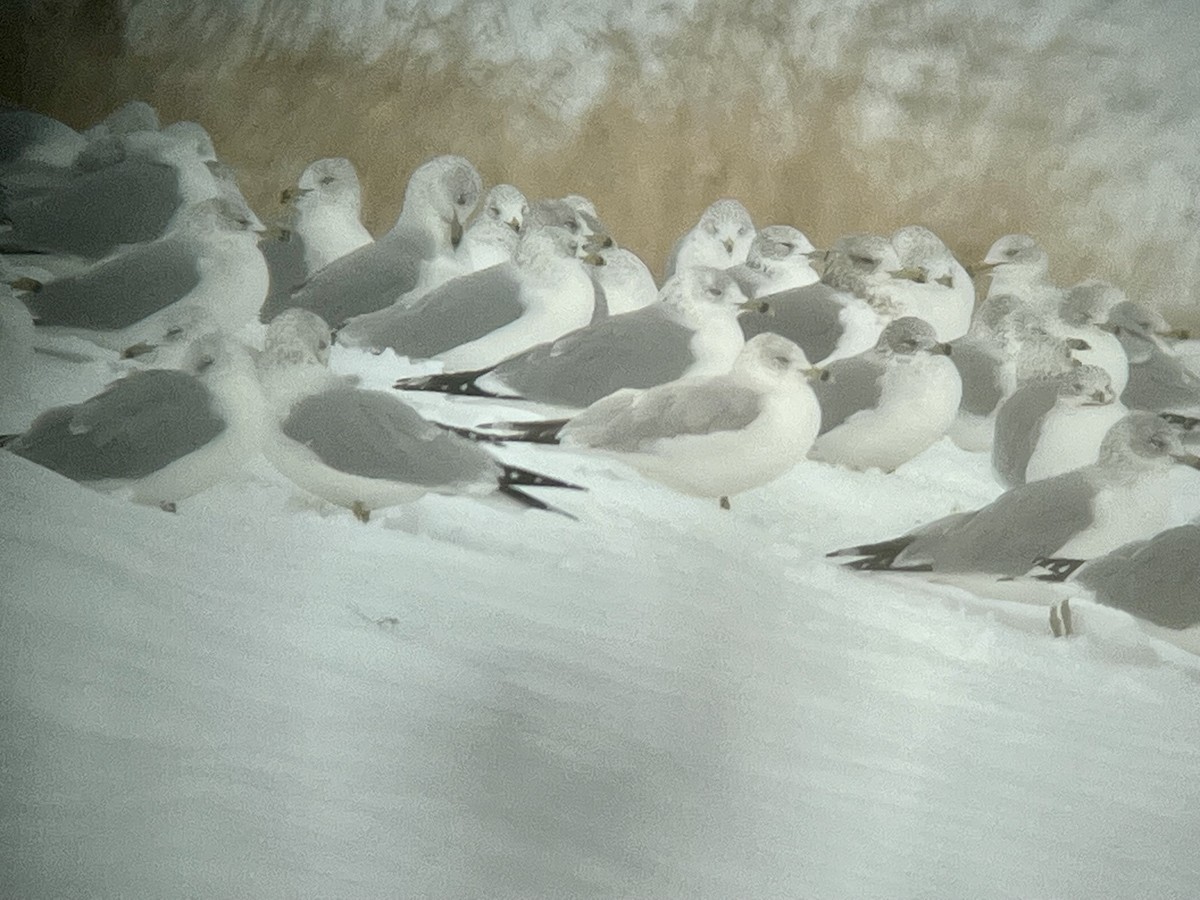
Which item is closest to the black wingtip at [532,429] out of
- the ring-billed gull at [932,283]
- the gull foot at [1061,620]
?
the ring-billed gull at [932,283]

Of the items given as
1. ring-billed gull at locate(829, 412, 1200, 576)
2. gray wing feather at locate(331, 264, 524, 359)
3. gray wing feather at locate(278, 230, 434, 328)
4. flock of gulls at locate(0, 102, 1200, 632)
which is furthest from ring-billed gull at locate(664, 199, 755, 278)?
ring-billed gull at locate(829, 412, 1200, 576)

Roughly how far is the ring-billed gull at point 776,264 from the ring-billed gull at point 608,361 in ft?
0.22

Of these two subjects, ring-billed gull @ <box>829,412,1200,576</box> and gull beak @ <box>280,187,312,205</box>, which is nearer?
ring-billed gull @ <box>829,412,1200,576</box>

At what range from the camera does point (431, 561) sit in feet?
6.29

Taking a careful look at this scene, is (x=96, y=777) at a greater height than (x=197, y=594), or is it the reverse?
(x=197, y=594)

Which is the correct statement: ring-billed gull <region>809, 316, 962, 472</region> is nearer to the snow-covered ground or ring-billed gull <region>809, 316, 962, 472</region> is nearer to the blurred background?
the snow-covered ground

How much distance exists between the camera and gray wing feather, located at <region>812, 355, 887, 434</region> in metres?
1.91

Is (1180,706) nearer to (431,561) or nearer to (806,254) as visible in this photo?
(806,254)

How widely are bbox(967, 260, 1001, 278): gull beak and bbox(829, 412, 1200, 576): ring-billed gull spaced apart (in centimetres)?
26

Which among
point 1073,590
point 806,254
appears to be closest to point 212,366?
point 806,254

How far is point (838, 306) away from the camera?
1952 mm

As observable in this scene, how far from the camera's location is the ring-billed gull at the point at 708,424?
6.20 feet

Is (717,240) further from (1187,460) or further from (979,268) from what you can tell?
(1187,460)

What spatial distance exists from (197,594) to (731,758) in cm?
69
